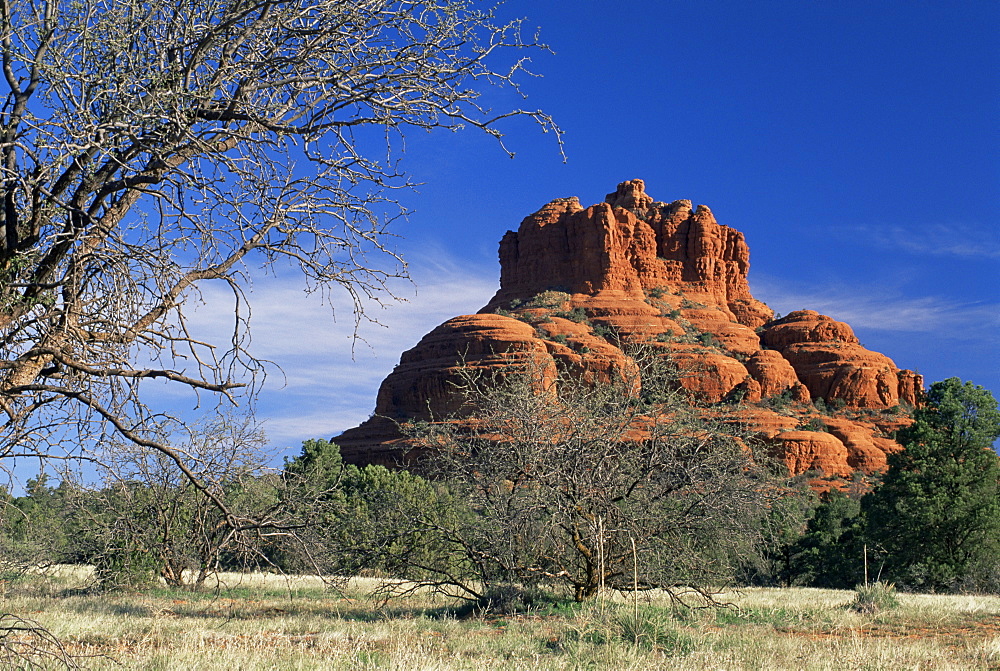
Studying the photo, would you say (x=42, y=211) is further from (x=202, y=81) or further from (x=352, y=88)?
(x=352, y=88)

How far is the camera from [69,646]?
841 centimetres

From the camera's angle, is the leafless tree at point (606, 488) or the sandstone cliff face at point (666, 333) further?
the sandstone cliff face at point (666, 333)

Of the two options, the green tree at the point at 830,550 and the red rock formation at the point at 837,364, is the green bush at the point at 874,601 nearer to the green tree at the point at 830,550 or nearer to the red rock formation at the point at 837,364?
the green tree at the point at 830,550

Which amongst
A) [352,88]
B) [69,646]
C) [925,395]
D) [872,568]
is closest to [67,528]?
[69,646]

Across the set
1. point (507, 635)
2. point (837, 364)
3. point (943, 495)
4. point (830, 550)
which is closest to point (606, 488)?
point (507, 635)

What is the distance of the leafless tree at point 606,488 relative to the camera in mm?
12242

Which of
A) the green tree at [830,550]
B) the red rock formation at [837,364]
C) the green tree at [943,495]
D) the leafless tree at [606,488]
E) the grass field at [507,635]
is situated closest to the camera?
the grass field at [507,635]

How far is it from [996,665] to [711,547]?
5.51 meters

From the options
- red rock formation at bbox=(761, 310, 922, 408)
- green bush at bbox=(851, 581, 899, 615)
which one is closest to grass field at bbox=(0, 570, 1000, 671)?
green bush at bbox=(851, 581, 899, 615)

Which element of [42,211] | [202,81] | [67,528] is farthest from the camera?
[67,528]

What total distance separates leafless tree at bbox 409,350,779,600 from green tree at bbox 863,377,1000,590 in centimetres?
2064

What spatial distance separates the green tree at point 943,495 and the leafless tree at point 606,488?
67.7 feet

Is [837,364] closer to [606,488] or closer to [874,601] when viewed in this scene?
[874,601]

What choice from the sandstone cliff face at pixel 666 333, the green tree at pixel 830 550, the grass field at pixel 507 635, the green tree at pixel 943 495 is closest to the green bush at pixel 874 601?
the grass field at pixel 507 635
